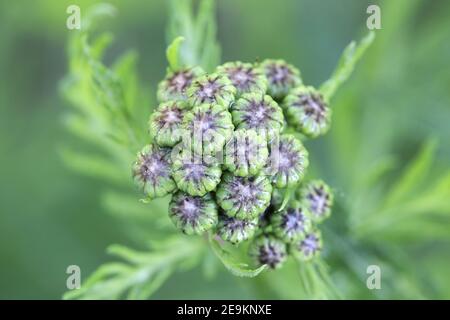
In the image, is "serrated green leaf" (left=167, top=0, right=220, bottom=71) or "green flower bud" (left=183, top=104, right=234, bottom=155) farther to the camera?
"serrated green leaf" (left=167, top=0, right=220, bottom=71)

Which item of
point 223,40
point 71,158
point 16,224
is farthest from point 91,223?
point 223,40

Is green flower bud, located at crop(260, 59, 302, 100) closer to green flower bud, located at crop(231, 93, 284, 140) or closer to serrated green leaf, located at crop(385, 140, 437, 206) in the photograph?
green flower bud, located at crop(231, 93, 284, 140)

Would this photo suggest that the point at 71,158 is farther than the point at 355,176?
No

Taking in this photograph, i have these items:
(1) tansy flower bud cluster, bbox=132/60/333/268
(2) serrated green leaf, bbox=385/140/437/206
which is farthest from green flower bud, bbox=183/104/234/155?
(2) serrated green leaf, bbox=385/140/437/206

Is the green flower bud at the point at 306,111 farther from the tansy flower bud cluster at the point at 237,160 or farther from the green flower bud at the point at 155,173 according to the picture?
the green flower bud at the point at 155,173

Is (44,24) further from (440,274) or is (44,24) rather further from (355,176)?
(440,274)

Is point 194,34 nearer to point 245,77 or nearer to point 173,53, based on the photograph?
point 173,53

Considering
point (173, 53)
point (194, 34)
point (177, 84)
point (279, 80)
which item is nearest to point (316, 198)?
point (279, 80)
